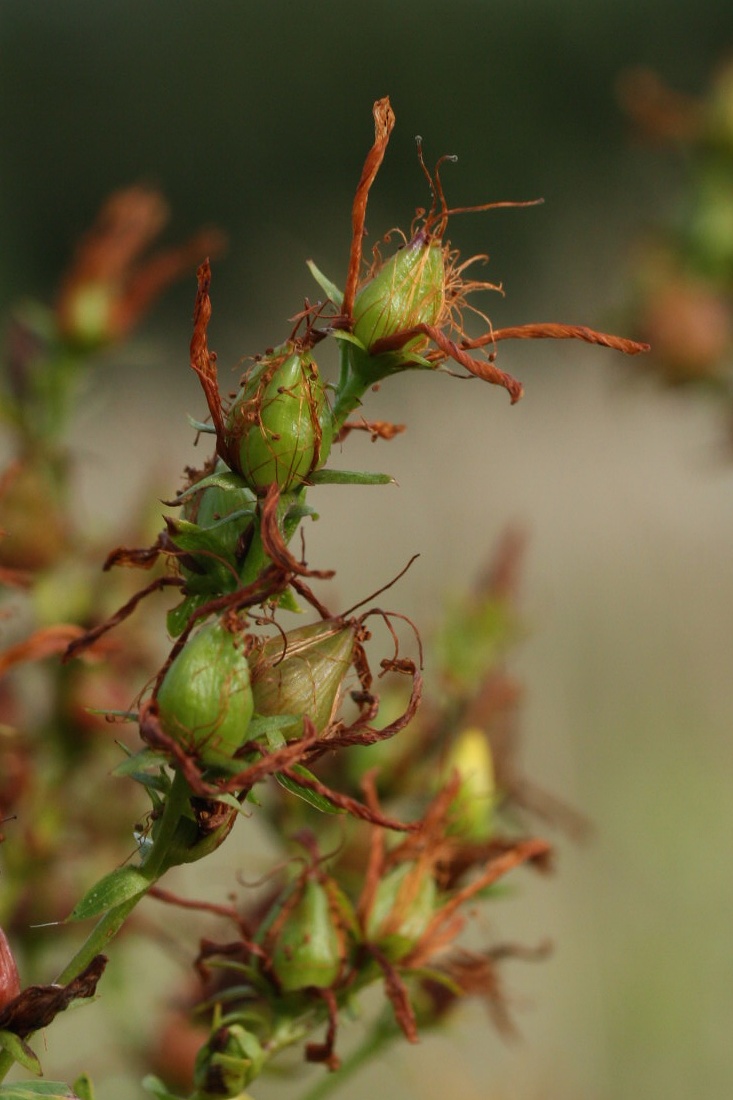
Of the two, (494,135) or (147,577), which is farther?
(494,135)

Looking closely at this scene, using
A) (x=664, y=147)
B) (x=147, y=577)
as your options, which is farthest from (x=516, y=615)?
(x=664, y=147)

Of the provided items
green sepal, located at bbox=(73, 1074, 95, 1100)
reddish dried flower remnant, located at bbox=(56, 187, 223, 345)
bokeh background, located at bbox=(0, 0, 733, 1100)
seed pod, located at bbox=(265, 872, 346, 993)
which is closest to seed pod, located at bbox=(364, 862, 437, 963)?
seed pod, located at bbox=(265, 872, 346, 993)

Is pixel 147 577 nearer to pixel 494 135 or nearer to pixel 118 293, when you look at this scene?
pixel 118 293

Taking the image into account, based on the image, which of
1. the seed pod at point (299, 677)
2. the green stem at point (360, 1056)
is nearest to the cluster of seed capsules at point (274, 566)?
the seed pod at point (299, 677)

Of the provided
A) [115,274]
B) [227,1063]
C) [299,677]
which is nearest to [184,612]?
[299,677]

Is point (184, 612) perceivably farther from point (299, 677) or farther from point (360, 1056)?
point (360, 1056)

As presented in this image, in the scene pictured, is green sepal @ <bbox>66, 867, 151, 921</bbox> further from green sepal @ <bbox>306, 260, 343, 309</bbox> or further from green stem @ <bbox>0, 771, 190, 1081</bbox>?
green sepal @ <bbox>306, 260, 343, 309</bbox>
